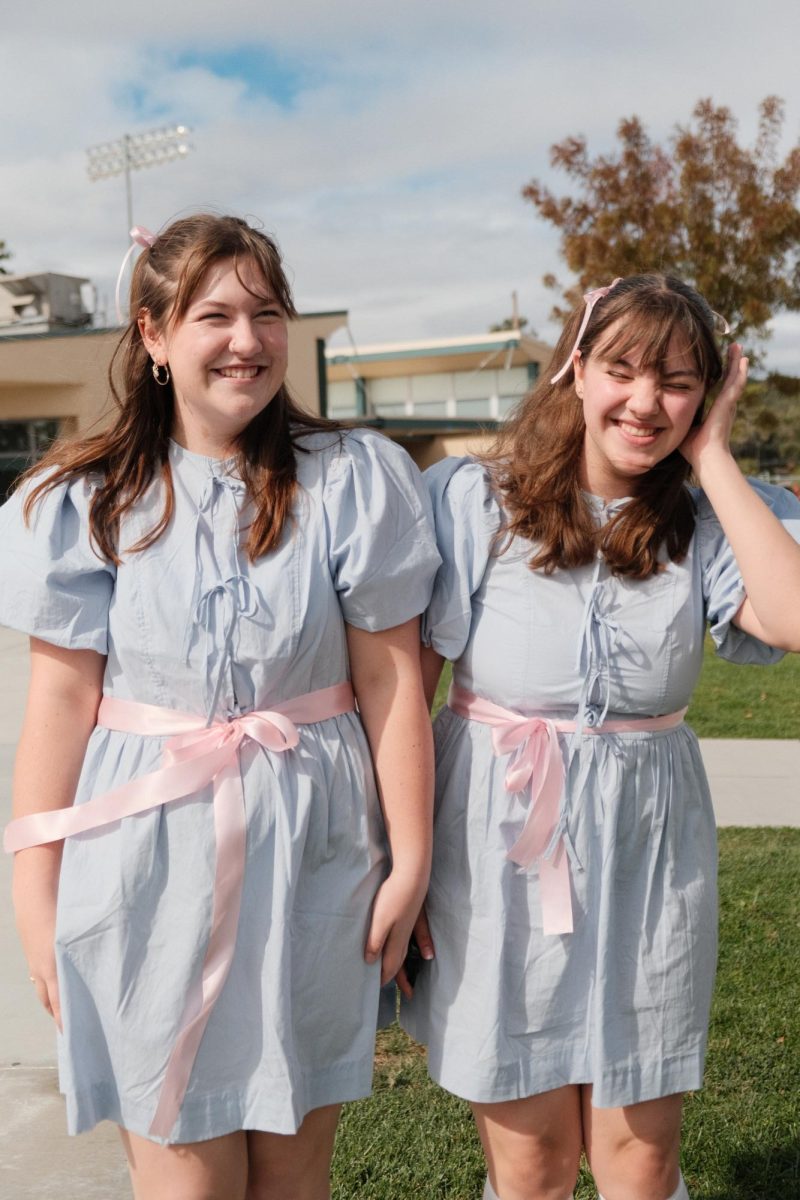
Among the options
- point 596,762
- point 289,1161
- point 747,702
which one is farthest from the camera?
point 747,702

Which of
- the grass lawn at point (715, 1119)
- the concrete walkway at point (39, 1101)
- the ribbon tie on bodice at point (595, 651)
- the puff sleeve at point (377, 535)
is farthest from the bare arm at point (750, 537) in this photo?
the concrete walkway at point (39, 1101)

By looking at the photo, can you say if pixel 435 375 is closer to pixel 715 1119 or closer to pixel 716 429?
pixel 715 1119

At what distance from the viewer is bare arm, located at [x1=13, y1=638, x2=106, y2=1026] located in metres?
1.96

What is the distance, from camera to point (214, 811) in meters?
1.90

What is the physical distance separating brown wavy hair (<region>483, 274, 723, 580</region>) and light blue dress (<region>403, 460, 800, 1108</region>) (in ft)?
0.13

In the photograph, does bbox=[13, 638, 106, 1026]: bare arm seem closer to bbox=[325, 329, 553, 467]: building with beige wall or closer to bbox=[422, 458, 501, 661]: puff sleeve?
bbox=[422, 458, 501, 661]: puff sleeve

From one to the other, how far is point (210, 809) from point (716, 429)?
43.5 inches

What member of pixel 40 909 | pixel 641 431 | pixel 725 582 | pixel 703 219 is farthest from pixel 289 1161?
pixel 703 219

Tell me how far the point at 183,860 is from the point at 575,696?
2.40 ft

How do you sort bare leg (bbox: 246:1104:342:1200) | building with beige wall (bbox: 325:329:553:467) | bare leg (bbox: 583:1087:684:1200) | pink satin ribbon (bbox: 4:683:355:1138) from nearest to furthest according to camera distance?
1. pink satin ribbon (bbox: 4:683:355:1138)
2. bare leg (bbox: 246:1104:342:1200)
3. bare leg (bbox: 583:1087:684:1200)
4. building with beige wall (bbox: 325:329:553:467)

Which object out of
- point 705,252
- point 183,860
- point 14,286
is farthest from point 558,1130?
point 14,286

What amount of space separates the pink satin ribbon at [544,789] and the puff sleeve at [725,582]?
253 mm

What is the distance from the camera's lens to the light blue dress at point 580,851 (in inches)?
82.6

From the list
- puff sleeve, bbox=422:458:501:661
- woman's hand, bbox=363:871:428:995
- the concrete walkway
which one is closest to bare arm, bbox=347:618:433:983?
woman's hand, bbox=363:871:428:995
